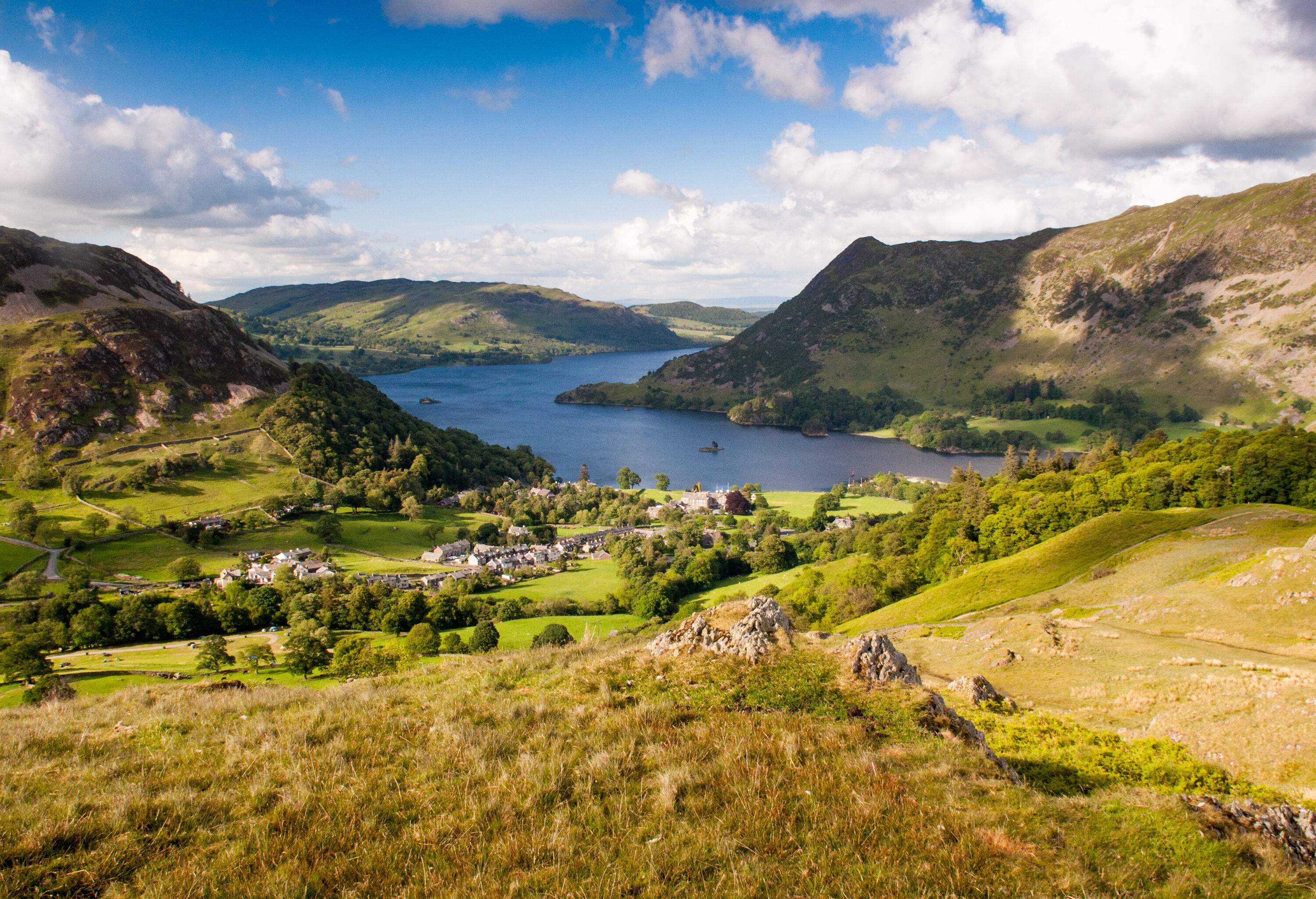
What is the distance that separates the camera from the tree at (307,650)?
4644cm

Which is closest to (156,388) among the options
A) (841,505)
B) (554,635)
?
(554,635)

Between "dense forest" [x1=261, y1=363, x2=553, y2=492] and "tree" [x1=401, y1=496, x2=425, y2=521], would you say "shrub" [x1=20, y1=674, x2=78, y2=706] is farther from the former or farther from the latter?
"dense forest" [x1=261, y1=363, x2=553, y2=492]

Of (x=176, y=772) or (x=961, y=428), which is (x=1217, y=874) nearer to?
(x=176, y=772)

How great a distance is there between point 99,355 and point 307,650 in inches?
3779

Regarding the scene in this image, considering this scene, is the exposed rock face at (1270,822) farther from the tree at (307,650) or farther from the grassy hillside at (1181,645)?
the tree at (307,650)

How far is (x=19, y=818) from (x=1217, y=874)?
1280 centimetres

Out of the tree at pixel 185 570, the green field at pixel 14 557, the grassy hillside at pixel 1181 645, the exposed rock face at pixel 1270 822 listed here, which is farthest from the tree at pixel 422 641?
the green field at pixel 14 557

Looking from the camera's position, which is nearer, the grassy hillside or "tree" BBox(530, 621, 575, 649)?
the grassy hillside

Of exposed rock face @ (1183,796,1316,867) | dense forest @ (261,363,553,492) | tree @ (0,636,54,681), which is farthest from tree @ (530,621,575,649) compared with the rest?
dense forest @ (261,363,553,492)

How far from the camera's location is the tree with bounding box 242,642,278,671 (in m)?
48.6

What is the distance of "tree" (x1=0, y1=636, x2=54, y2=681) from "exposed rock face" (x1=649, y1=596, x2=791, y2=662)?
2014 inches

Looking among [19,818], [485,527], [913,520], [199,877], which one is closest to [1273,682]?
[199,877]

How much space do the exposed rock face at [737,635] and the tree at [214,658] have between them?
48419mm

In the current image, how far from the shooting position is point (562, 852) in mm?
6434
